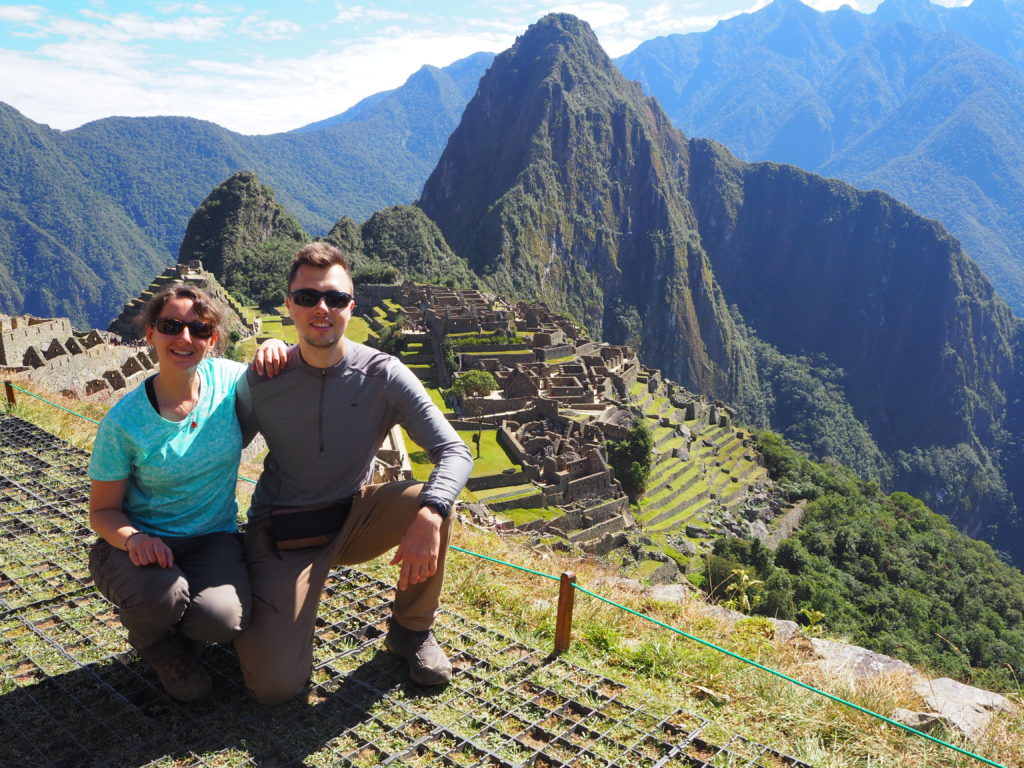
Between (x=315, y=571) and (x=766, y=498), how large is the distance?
116 feet

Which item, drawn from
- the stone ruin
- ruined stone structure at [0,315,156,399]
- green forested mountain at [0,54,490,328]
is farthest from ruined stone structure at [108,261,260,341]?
green forested mountain at [0,54,490,328]

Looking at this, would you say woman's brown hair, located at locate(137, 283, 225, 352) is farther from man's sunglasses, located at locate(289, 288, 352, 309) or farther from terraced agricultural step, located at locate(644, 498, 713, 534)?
terraced agricultural step, located at locate(644, 498, 713, 534)

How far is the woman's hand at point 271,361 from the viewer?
10.5ft

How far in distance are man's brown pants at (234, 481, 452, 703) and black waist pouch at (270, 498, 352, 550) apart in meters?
0.03

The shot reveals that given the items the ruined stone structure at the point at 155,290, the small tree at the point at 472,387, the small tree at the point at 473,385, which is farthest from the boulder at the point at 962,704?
the ruined stone structure at the point at 155,290

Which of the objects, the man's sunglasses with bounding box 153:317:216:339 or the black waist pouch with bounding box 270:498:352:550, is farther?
the black waist pouch with bounding box 270:498:352:550

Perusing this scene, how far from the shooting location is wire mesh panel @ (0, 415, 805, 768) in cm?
273

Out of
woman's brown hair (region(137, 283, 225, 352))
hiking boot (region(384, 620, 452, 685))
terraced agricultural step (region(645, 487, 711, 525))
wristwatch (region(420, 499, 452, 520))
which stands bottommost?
terraced agricultural step (region(645, 487, 711, 525))

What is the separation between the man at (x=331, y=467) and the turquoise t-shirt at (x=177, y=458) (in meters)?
0.15

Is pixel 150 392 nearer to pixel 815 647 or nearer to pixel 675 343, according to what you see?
pixel 815 647

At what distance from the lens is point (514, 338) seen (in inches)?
1399

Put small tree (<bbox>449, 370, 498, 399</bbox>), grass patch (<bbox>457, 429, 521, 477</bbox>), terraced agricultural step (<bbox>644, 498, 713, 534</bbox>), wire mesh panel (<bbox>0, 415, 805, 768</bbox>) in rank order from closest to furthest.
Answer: wire mesh panel (<bbox>0, 415, 805, 768</bbox>) → grass patch (<bbox>457, 429, 521, 477</bbox>) → terraced agricultural step (<bbox>644, 498, 713, 534</bbox>) → small tree (<bbox>449, 370, 498, 399</bbox>)

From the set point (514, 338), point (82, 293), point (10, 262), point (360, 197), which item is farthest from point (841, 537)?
point (360, 197)

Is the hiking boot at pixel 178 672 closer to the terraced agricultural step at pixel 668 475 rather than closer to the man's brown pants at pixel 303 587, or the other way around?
the man's brown pants at pixel 303 587
